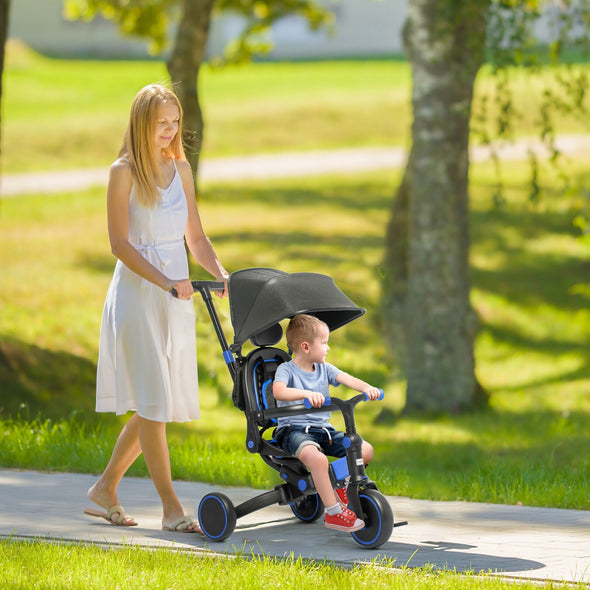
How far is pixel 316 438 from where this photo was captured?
5359 mm

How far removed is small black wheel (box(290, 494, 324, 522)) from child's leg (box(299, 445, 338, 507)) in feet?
1.91

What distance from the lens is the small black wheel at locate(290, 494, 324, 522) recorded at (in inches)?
226

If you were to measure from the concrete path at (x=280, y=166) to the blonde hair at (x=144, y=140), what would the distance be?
65.9 feet

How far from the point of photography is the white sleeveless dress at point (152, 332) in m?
5.54

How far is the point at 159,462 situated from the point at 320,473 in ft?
3.06

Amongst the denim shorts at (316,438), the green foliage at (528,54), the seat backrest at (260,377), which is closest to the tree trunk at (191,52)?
the green foliage at (528,54)

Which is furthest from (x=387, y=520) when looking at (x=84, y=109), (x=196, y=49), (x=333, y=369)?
(x=84, y=109)

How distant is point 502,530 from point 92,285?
12.5 meters

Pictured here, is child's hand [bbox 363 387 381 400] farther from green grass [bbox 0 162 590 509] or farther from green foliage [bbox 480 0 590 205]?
green foliage [bbox 480 0 590 205]

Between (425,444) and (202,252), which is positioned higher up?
(202,252)

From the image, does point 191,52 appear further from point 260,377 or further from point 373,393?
point 373,393

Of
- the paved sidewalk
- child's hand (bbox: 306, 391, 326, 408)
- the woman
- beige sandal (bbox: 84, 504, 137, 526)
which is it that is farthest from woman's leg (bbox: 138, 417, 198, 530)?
child's hand (bbox: 306, 391, 326, 408)

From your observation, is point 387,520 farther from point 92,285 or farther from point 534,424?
point 92,285

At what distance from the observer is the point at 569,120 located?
35844mm
